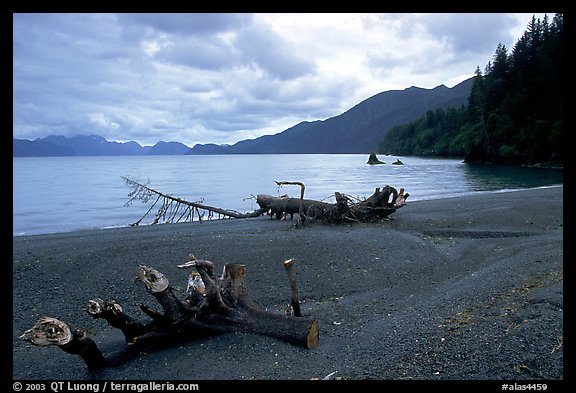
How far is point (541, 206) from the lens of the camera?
14.3 metres

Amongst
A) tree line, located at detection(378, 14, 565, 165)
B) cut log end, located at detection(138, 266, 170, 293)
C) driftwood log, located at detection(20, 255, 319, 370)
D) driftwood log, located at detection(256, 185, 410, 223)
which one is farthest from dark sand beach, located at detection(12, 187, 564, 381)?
tree line, located at detection(378, 14, 565, 165)

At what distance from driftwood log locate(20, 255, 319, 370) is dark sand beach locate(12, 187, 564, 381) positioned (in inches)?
4.6

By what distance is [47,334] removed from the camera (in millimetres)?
3410

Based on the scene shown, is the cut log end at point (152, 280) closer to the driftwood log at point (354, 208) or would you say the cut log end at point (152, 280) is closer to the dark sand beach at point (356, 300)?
the dark sand beach at point (356, 300)

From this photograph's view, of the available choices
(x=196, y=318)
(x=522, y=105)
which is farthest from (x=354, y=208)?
(x=522, y=105)

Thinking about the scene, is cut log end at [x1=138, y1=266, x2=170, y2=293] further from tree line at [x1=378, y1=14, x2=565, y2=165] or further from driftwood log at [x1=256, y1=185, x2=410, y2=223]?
tree line at [x1=378, y1=14, x2=565, y2=165]

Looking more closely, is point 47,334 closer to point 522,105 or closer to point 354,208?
point 354,208

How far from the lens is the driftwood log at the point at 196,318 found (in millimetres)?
4035

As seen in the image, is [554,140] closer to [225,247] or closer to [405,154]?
[225,247]

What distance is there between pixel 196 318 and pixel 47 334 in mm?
1493

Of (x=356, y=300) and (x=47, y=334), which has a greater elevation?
(x=47, y=334)

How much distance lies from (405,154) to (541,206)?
13942 cm

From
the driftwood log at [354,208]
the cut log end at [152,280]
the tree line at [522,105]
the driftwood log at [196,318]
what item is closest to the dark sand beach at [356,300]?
the driftwood log at [196,318]
